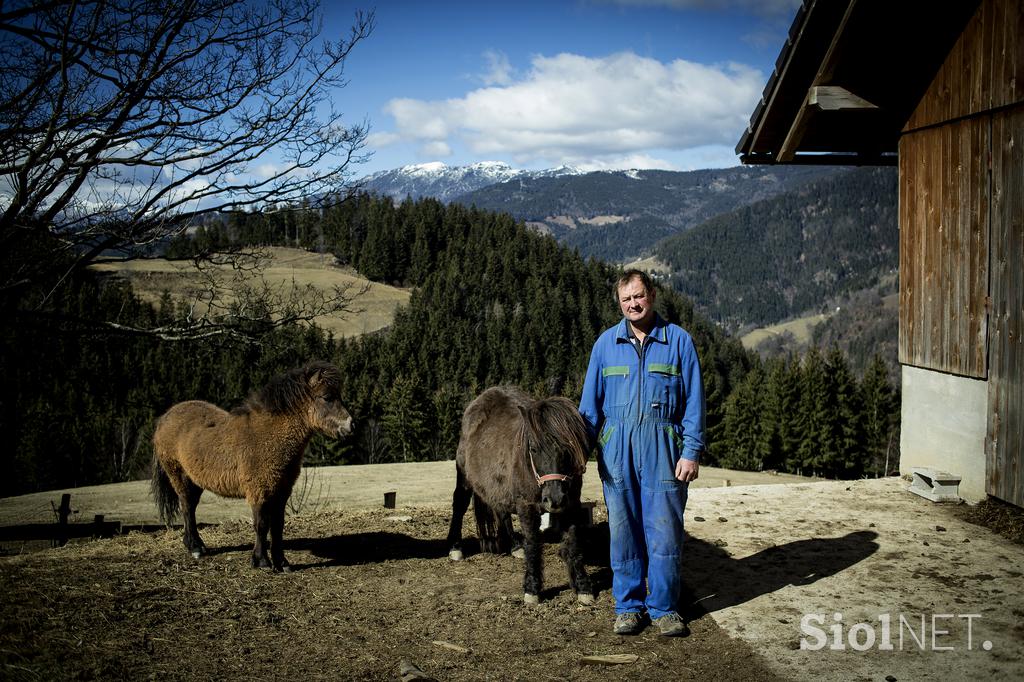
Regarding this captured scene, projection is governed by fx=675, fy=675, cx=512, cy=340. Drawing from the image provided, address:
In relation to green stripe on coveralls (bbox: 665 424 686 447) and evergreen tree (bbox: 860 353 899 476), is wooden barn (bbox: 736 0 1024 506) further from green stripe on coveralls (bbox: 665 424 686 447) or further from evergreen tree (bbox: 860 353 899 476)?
evergreen tree (bbox: 860 353 899 476)

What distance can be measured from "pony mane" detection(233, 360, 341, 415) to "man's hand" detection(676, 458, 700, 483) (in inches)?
140

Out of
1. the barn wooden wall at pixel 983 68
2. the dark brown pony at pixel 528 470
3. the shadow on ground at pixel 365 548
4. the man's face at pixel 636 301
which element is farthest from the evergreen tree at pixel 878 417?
the man's face at pixel 636 301

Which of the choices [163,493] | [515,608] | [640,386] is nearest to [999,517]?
[640,386]

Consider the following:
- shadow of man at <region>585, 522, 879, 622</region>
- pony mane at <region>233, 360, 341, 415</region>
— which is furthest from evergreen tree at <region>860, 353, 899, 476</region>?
pony mane at <region>233, 360, 341, 415</region>

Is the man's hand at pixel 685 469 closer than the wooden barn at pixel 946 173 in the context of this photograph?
Yes

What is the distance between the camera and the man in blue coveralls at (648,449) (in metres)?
4.94

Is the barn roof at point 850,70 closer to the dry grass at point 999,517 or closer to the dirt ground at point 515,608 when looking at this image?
the dry grass at point 999,517

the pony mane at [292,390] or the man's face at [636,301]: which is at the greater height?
the man's face at [636,301]

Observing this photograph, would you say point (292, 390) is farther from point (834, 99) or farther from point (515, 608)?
point (834, 99)

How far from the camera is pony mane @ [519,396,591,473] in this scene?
17.4ft

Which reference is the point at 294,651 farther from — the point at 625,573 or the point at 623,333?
the point at 623,333

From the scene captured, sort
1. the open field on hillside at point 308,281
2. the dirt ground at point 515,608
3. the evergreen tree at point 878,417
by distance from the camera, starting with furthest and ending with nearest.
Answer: the open field on hillside at point 308,281 → the evergreen tree at point 878,417 → the dirt ground at point 515,608

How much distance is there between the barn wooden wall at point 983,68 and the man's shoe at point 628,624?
6324mm

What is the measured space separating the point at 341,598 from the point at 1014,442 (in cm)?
680
